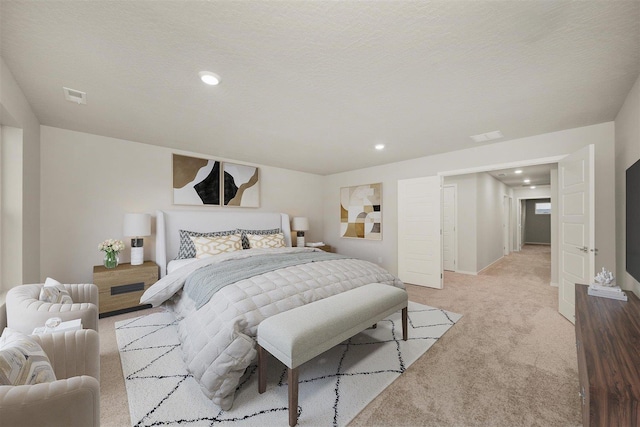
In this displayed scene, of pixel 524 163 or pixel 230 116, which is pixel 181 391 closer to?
pixel 230 116

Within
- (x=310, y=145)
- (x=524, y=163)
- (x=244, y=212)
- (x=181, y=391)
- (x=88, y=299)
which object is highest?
(x=310, y=145)

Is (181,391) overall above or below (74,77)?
below

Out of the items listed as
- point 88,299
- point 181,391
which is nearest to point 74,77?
point 88,299

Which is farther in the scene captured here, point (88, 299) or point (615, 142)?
point (615, 142)

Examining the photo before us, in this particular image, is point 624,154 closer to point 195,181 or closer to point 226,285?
point 226,285

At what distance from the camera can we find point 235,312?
181 centimetres

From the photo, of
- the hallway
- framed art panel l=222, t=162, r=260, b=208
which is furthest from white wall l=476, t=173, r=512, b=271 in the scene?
framed art panel l=222, t=162, r=260, b=208

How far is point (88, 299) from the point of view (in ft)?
7.05

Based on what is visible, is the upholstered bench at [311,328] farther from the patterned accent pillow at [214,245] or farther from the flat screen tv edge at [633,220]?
the patterned accent pillow at [214,245]

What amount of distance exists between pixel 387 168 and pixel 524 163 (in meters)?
2.17

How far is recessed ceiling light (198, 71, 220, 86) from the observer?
1892mm

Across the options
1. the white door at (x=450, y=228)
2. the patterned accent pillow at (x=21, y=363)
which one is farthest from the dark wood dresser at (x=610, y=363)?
the white door at (x=450, y=228)

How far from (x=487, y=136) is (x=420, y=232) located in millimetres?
1874

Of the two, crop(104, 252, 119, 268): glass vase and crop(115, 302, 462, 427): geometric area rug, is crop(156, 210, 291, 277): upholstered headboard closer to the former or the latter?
crop(104, 252, 119, 268): glass vase
